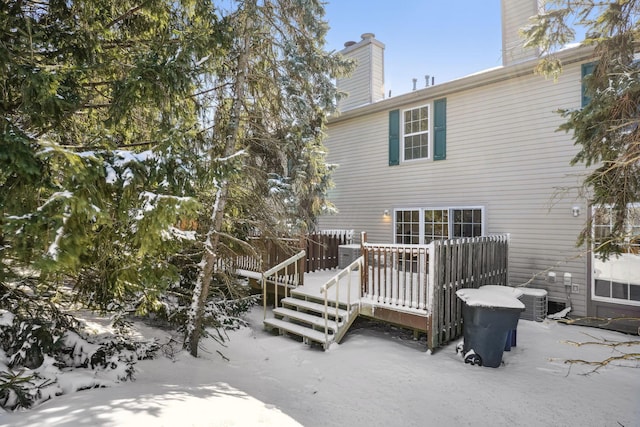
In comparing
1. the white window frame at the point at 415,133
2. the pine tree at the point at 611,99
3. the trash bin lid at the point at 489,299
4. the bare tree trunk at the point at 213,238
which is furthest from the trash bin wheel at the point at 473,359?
the white window frame at the point at 415,133

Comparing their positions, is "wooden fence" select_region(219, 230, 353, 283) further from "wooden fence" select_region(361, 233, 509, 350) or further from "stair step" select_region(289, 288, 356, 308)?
"wooden fence" select_region(361, 233, 509, 350)

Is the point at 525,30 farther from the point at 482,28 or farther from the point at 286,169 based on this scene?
the point at 482,28

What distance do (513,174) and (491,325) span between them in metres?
4.55

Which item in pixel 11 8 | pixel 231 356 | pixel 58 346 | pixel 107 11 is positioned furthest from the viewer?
pixel 231 356

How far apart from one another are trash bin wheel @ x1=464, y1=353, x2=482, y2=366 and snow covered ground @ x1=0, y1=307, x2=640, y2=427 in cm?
9

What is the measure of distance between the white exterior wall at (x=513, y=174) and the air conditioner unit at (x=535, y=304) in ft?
1.84

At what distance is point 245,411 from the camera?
3.61 m

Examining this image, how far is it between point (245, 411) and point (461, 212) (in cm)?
741

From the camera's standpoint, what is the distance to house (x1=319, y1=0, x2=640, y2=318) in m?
7.42

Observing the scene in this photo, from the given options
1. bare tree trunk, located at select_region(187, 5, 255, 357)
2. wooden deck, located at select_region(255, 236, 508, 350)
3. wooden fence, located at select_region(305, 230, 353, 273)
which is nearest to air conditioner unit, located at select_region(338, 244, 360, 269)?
wooden fence, located at select_region(305, 230, 353, 273)

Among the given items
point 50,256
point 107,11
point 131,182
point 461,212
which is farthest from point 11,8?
point 461,212

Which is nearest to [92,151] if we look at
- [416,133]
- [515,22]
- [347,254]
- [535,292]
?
[347,254]

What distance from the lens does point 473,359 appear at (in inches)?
208

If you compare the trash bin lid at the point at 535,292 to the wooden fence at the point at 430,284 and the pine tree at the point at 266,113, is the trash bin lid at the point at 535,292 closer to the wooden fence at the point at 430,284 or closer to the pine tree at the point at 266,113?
the wooden fence at the point at 430,284
